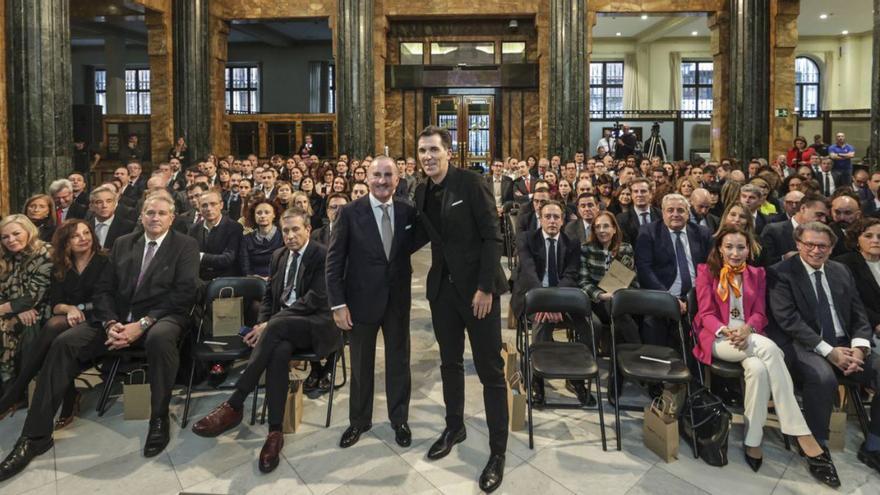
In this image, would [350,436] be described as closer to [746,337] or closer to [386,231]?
[386,231]

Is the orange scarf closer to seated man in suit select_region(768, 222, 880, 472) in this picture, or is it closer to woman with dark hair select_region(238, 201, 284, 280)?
seated man in suit select_region(768, 222, 880, 472)

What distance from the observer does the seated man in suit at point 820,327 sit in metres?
3.65

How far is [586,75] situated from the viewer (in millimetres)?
13836

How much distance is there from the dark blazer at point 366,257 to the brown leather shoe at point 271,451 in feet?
2.60

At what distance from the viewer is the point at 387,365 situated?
12.8 feet

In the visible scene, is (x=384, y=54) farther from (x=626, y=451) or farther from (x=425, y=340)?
(x=626, y=451)

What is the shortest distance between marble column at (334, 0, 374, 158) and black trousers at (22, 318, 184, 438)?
10.2 m

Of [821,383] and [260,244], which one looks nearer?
[821,383]

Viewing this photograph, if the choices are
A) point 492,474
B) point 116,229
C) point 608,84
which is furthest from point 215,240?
point 608,84

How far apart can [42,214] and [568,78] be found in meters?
10.7

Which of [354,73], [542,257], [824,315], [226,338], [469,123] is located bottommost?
[226,338]

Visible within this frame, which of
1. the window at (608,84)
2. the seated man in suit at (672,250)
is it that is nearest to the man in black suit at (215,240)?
the seated man in suit at (672,250)

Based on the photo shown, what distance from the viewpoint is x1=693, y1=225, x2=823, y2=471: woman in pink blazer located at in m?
3.58

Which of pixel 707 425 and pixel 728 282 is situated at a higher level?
pixel 728 282
